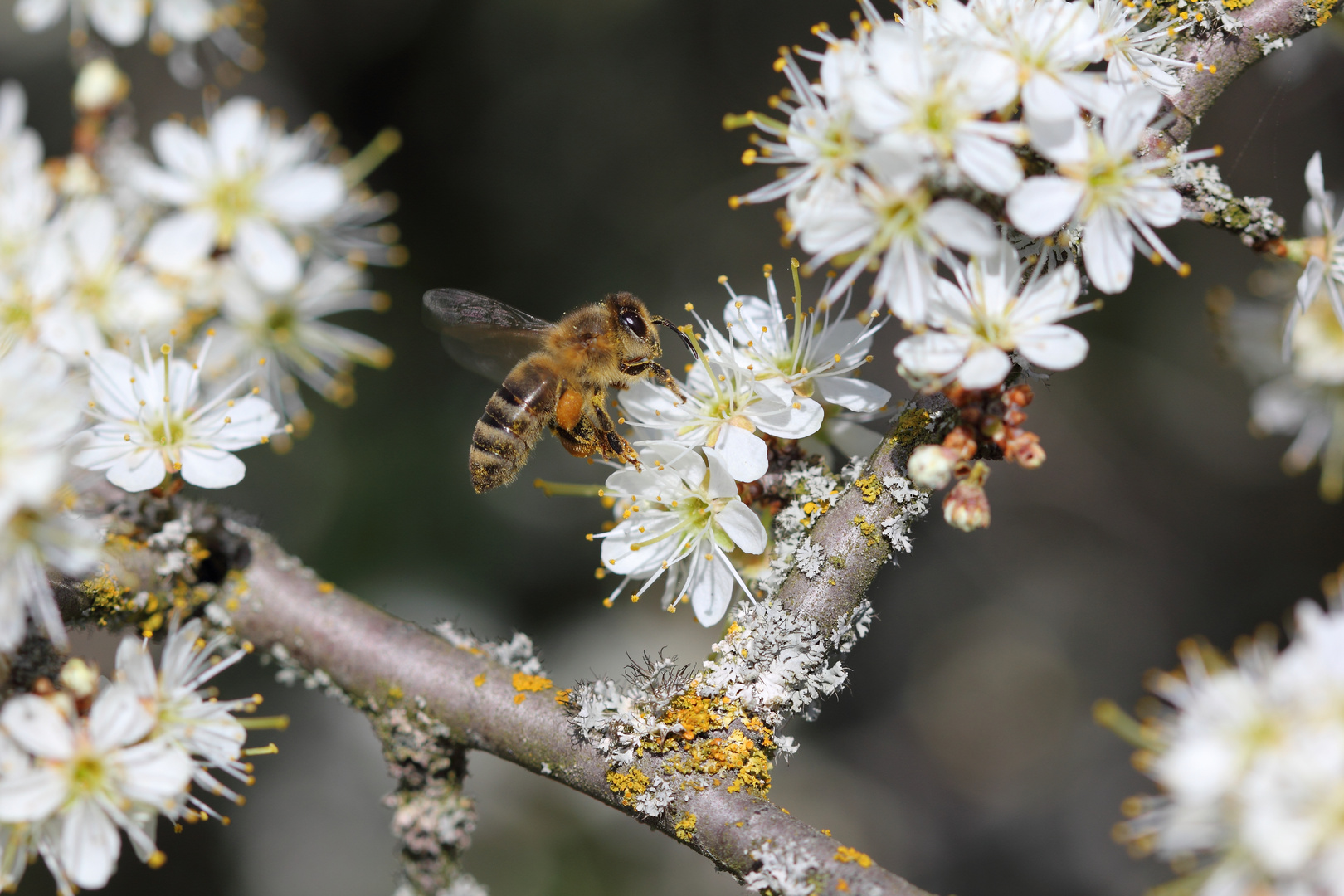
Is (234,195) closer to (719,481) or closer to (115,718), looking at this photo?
(115,718)

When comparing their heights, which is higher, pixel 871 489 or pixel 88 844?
pixel 871 489

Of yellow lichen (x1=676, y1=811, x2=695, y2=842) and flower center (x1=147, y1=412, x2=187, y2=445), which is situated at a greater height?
flower center (x1=147, y1=412, x2=187, y2=445)

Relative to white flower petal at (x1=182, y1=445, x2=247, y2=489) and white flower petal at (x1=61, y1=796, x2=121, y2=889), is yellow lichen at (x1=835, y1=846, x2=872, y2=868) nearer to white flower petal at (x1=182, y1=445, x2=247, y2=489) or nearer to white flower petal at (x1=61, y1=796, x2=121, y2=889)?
white flower petal at (x1=61, y1=796, x2=121, y2=889)

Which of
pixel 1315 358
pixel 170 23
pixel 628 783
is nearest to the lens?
pixel 1315 358

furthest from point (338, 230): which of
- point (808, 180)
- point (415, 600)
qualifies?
point (415, 600)

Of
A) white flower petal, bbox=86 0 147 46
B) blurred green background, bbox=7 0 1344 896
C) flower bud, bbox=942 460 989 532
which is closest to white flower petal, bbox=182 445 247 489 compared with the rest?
white flower petal, bbox=86 0 147 46

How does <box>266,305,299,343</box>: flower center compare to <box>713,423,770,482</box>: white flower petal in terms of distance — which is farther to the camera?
<box>266,305,299,343</box>: flower center

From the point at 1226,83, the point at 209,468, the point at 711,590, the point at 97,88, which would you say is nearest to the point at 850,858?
the point at 711,590

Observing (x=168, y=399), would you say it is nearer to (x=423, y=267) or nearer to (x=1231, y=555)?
(x=423, y=267)
